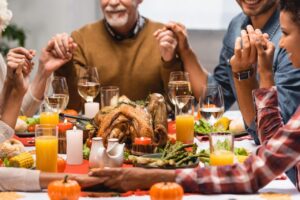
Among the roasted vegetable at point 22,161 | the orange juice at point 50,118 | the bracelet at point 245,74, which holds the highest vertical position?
the bracelet at point 245,74

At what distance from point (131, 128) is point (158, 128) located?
0.38 feet

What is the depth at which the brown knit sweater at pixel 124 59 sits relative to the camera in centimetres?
381

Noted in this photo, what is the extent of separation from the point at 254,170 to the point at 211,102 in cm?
88

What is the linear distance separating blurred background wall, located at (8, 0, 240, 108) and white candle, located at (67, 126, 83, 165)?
290 centimetres

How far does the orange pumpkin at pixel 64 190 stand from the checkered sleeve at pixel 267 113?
2.45 feet

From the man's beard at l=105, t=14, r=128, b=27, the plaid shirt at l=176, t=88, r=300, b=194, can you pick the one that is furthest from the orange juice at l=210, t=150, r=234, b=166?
the man's beard at l=105, t=14, r=128, b=27

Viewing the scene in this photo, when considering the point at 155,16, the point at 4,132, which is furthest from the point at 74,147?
the point at 155,16

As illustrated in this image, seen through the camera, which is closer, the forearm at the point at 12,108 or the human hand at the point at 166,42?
the forearm at the point at 12,108

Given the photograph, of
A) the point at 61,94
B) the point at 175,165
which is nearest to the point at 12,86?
→ the point at 61,94

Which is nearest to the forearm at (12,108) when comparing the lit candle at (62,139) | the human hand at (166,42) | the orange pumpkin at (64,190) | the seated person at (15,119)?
the seated person at (15,119)

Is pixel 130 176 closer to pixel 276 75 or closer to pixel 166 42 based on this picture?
pixel 276 75

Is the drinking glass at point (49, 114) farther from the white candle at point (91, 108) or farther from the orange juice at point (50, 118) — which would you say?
the white candle at point (91, 108)

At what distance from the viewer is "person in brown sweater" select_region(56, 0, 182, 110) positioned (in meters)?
3.81

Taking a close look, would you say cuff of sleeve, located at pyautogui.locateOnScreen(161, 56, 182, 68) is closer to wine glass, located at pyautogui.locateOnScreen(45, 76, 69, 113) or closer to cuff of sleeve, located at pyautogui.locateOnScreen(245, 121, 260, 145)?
wine glass, located at pyautogui.locateOnScreen(45, 76, 69, 113)
